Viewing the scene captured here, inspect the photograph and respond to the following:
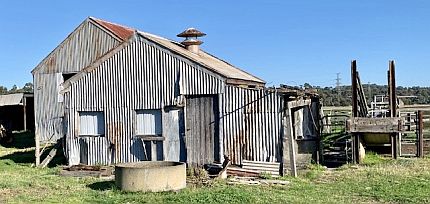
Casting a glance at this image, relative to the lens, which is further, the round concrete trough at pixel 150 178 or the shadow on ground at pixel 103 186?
the shadow on ground at pixel 103 186

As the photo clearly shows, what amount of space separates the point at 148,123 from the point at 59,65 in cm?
974

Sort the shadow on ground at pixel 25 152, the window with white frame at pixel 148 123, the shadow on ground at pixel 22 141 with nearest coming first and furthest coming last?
the window with white frame at pixel 148 123 < the shadow on ground at pixel 25 152 < the shadow on ground at pixel 22 141

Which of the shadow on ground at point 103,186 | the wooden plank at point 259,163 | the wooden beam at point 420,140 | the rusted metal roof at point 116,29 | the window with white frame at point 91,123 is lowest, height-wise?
the shadow on ground at point 103,186

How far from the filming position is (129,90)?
64.3ft

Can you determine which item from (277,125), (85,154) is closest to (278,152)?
(277,125)

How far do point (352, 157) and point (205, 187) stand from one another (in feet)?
21.7

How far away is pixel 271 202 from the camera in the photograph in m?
11.8

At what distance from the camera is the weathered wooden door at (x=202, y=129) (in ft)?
59.3

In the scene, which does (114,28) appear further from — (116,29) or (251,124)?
(251,124)

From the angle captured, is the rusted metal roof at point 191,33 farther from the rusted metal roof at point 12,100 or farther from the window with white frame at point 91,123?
the rusted metal roof at point 12,100

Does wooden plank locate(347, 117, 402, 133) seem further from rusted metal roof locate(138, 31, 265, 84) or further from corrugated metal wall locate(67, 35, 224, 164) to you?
corrugated metal wall locate(67, 35, 224, 164)

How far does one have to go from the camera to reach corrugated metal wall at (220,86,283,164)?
1712cm

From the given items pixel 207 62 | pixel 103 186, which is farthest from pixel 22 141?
pixel 103 186

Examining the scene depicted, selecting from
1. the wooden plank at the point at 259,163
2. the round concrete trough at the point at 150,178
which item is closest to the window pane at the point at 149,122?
the wooden plank at the point at 259,163
